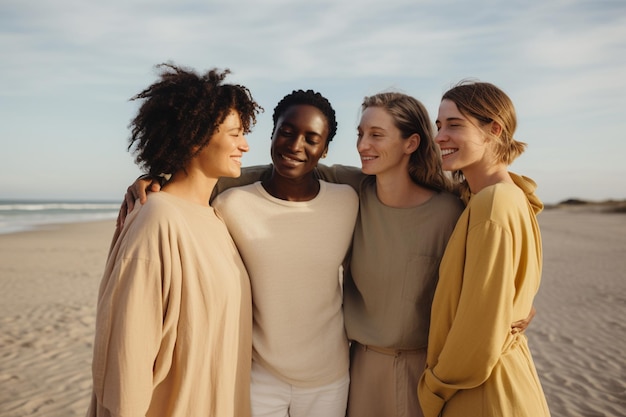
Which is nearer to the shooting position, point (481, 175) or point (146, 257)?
point (146, 257)

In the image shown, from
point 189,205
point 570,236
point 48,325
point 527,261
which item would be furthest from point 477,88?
point 570,236

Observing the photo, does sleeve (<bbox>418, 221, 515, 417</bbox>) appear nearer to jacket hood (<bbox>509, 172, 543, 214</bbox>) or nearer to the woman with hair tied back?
the woman with hair tied back

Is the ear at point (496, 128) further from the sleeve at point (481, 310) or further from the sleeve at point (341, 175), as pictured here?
the sleeve at point (341, 175)

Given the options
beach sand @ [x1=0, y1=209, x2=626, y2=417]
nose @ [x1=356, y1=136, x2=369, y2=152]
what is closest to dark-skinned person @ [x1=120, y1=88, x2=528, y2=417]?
nose @ [x1=356, y1=136, x2=369, y2=152]

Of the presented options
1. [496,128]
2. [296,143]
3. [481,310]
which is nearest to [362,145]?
[296,143]

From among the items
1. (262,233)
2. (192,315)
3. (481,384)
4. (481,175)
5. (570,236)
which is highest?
(481,175)

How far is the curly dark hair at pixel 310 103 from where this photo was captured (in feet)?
10.2

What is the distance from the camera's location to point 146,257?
2.20 metres

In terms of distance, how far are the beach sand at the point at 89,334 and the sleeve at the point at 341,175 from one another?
151 inches

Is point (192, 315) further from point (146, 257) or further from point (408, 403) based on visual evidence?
point (408, 403)

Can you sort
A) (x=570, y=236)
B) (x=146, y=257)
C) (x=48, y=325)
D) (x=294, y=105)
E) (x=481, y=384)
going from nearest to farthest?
1. (x=146, y=257)
2. (x=481, y=384)
3. (x=294, y=105)
4. (x=48, y=325)
5. (x=570, y=236)

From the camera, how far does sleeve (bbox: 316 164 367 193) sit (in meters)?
3.37

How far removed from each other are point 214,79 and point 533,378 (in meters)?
2.27

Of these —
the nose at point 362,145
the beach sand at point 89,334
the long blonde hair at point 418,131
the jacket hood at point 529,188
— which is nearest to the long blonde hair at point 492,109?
the jacket hood at point 529,188
